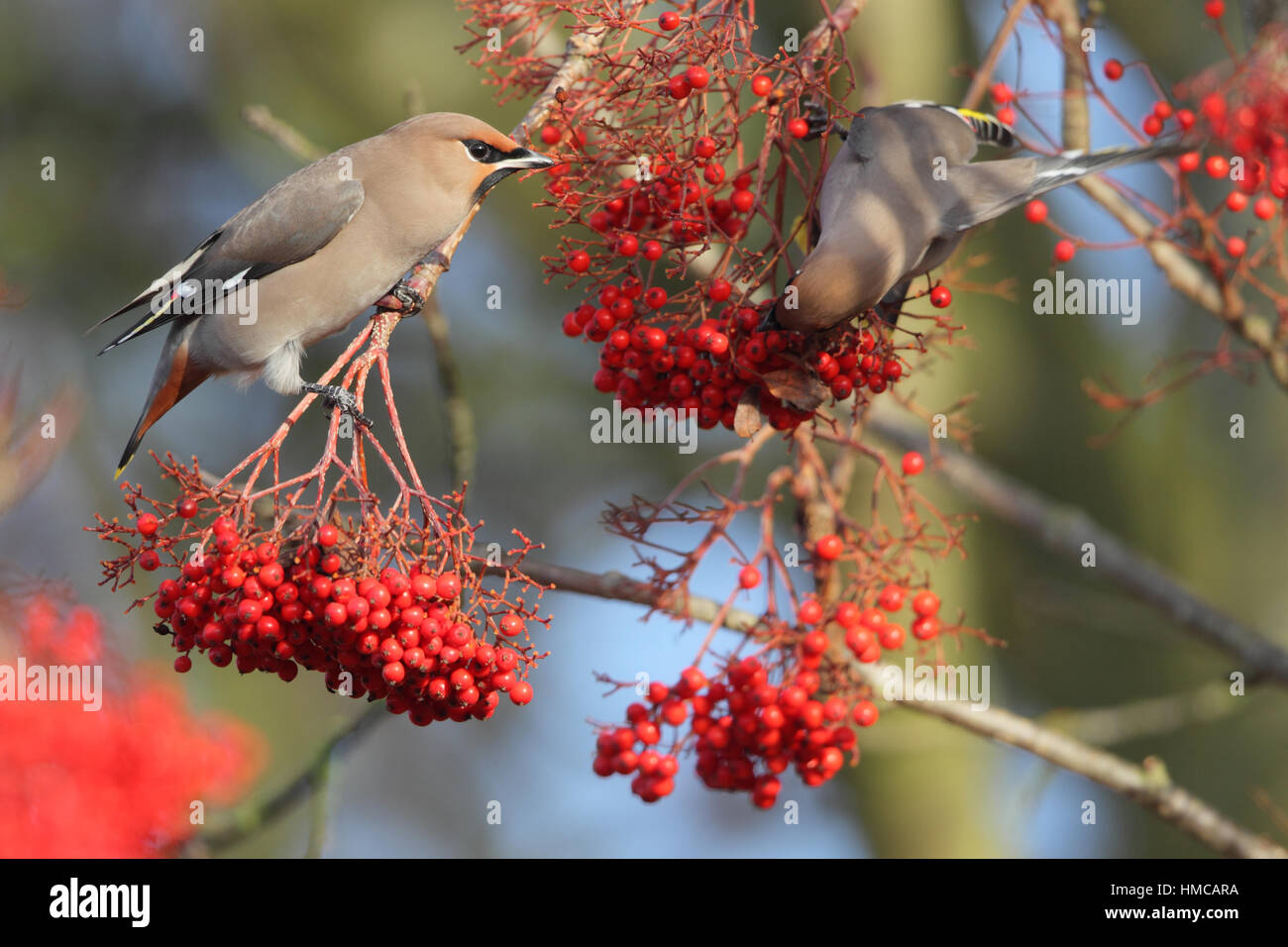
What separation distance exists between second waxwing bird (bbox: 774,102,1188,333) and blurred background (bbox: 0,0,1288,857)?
255 centimetres

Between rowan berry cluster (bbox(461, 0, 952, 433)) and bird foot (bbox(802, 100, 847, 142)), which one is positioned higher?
bird foot (bbox(802, 100, 847, 142))

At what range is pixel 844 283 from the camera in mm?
2443

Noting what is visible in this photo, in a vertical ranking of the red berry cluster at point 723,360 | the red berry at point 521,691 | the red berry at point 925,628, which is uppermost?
the red berry cluster at point 723,360

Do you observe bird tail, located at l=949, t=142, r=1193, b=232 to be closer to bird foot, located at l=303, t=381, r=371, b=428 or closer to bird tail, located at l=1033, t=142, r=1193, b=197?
bird tail, located at l=1033, t=142, r=1193, b=197

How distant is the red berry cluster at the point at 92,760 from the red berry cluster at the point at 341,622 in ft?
4.94

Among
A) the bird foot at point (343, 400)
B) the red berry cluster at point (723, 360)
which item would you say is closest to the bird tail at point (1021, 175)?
the red berry cluster at point (723, 360)

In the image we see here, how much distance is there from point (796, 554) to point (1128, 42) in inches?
177

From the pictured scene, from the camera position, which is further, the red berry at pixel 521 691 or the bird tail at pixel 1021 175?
the bird tail at pixel 1021 175

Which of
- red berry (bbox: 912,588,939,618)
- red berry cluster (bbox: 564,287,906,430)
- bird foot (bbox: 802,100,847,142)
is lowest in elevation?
red berry (bbox: 912,588,939,618)

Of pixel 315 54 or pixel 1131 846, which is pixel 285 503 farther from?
pixel 1131 846

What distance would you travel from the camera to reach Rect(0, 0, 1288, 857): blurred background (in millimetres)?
6062

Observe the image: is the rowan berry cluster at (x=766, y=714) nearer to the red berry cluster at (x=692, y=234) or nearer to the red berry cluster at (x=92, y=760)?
the red berry cluster at (x=692, y=234)

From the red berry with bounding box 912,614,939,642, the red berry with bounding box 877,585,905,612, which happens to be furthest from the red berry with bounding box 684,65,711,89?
the red berry with bounding box 912,614,939,642

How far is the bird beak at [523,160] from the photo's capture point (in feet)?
8.68
